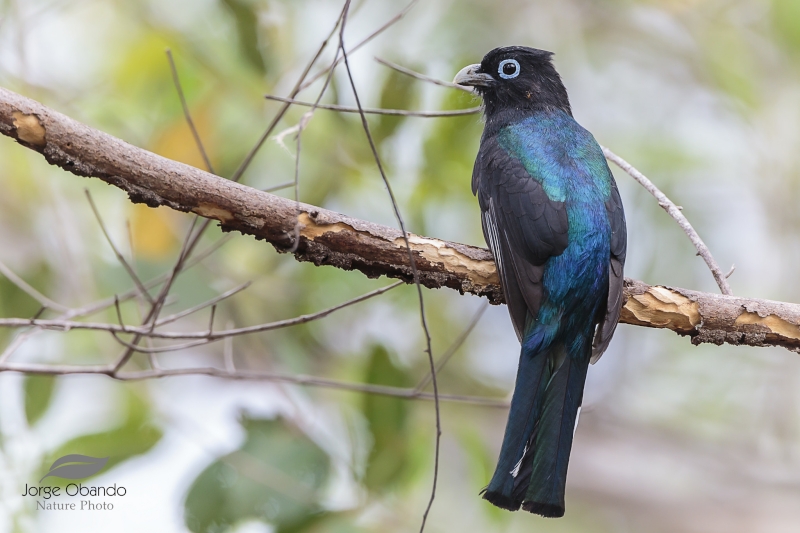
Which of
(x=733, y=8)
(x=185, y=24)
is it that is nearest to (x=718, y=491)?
(x=733, y=8)

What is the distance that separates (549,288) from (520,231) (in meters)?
0.26

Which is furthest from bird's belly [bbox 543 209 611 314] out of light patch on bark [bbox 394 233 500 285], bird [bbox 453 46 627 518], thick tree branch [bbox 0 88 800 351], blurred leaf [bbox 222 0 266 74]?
blurred leaf [bbox 222 0 266 74]

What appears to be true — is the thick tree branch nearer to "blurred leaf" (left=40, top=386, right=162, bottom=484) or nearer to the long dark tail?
the long dark tail

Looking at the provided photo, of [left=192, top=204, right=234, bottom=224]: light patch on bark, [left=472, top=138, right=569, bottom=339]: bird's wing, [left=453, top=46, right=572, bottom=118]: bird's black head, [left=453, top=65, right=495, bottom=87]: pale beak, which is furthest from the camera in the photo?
[left=453, top=65, right=495, bottom=87]: pale beak

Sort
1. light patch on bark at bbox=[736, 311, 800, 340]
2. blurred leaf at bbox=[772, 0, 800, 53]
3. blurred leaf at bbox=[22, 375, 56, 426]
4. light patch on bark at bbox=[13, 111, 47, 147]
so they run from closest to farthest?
light patch on bark at bbox=[13, 111, 47, 147], light patch on bark at bbox=[736, 311, 800, 340], blurred leaf at bbox=[22, 375, 56, 426], blurred leaf at bbox=[772, 0, 800, 53]

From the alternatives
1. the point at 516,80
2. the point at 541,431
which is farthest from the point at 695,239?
the point at 516,80

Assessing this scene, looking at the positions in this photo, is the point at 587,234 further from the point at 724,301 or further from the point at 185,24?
the point at 185,24

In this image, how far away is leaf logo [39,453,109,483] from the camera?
3.54 meters

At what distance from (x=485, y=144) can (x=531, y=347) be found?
1173 mm

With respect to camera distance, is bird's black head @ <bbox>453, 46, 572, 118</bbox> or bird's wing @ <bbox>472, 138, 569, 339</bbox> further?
bird's black head @ <bbox>453, 46, 572, 118</bbox>

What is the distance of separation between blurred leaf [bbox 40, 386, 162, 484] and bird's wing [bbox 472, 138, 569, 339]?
1.78 meters

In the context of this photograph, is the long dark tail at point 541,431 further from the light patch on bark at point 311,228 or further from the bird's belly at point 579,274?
the light patch on bark at point 311,228

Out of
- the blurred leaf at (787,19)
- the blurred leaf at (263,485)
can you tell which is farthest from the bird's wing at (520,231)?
the blurred leaf at (787,19)

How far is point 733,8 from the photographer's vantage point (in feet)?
23.1
